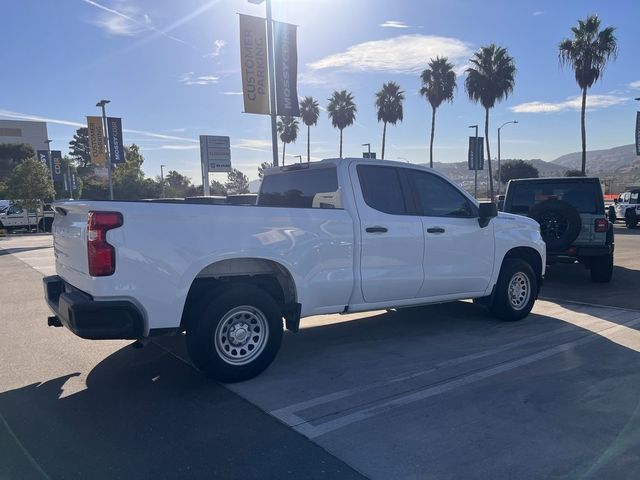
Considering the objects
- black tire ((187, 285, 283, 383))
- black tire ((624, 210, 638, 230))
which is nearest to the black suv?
black tire ((187, 285, 283, 383))

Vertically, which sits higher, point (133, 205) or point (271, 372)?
point (133, 205)

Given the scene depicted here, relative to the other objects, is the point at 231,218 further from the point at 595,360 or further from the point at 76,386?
the point at 595,360

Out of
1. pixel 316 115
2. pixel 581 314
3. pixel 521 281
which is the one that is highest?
pixel 316 115

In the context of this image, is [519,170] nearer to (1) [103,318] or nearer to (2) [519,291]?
(2) [519,291]

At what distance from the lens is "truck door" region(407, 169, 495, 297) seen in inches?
232

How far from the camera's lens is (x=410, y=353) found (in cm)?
552

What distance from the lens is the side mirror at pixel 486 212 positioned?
6.22 m

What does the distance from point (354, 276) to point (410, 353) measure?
1.06 meters

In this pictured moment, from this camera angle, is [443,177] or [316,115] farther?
[316,115]

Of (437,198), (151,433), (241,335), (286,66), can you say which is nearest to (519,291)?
(437,198)

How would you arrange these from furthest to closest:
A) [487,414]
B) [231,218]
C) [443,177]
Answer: [443,177], [231,218], [487,414]

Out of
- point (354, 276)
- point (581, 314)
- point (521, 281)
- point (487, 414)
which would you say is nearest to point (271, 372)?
point (354, 276)

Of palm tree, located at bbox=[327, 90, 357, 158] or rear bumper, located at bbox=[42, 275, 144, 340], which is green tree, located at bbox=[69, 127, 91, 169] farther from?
rear bumper, located at bbox=[42, 275, 144, 340]

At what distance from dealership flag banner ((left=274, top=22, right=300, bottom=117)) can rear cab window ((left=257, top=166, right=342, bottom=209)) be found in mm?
6717
